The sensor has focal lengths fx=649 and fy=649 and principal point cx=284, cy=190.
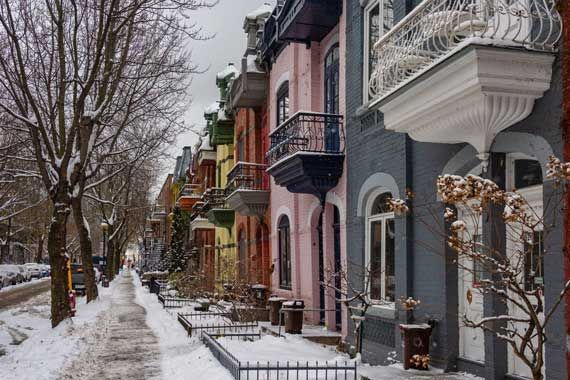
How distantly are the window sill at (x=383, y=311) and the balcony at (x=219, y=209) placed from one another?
14377 millimetres

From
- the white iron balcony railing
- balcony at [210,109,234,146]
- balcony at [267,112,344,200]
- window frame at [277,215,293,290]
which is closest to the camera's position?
the white iron balcony railing

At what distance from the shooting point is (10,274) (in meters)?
45.8

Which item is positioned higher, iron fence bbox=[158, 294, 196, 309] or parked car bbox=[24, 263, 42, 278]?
iron fence bbox=[158, 294, 196, 309]

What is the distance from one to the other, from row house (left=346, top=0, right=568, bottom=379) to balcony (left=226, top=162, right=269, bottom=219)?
746 cm

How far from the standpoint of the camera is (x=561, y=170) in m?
4.35

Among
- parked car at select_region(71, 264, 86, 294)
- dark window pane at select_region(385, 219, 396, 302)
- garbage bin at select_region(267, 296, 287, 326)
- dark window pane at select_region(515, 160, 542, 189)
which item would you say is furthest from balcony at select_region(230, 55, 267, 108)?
parked car at select_region(71, 264, 86, 294)

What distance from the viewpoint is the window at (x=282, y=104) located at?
59.8 ft

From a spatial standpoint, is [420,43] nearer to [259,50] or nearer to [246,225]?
[259,50]

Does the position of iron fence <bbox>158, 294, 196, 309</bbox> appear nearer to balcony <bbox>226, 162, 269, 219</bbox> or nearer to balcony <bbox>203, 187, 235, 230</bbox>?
balcony <bbox>203, 187, 235, 230</bbox>

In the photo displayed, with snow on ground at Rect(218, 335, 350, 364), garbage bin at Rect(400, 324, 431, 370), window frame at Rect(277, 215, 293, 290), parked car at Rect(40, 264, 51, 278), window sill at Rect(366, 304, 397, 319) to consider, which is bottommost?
parked car at Rect(40, 264, 51, 278)

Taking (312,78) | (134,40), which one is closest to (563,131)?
(312,78)

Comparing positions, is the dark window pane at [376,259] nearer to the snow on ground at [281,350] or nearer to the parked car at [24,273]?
the snow on ground at [281,350]

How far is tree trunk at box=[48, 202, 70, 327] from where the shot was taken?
1719 cm

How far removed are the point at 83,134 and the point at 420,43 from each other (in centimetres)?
1369
